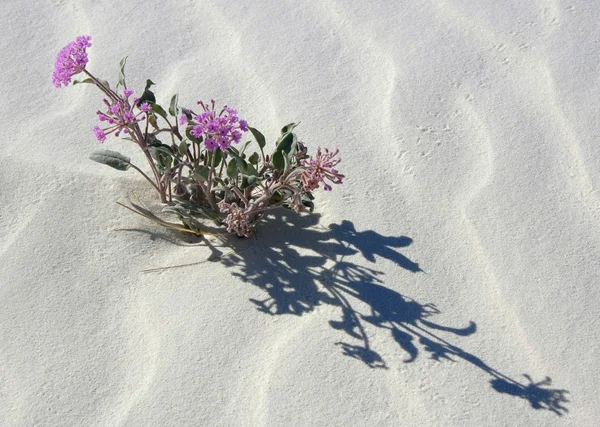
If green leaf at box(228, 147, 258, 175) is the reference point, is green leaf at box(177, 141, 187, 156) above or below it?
above

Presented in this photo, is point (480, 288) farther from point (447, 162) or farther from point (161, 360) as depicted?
point (161, 360)

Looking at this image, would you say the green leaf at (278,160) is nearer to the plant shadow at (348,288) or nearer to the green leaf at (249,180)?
the green leaf at (249,180)

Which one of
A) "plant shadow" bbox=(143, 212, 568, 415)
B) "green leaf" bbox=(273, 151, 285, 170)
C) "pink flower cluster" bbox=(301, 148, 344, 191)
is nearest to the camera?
"pink flower cluster" bbox=(301, 148, 344, 191)

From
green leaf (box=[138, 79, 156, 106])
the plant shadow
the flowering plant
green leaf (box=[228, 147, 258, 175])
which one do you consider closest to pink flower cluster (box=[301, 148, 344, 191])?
the flowering plant

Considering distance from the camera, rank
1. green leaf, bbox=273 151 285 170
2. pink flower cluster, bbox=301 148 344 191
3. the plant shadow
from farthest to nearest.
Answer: green leaf, bbox=273 151 285 170 → the plant shadow → pink flower cluster, bbox=301 148 344 191

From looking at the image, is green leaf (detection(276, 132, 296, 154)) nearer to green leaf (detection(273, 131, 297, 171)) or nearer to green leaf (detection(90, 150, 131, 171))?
green leaf (detection(273, 131, 297, 171))

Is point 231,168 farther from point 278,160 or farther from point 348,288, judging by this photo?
point 348,288

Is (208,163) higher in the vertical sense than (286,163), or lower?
higher

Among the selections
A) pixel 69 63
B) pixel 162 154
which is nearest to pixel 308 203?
pixel 162 154
